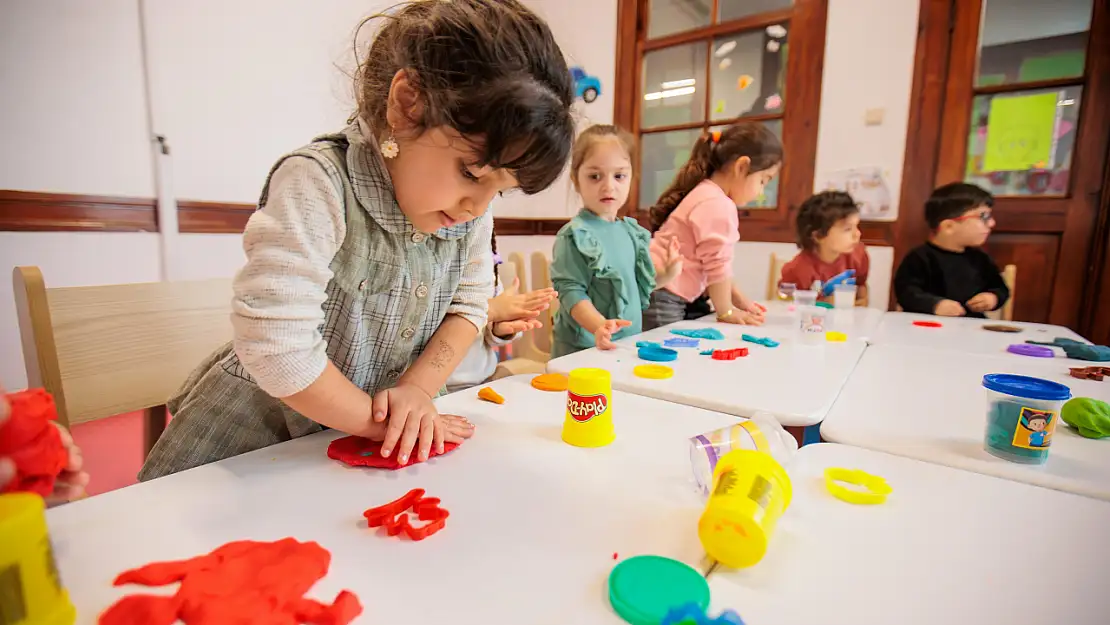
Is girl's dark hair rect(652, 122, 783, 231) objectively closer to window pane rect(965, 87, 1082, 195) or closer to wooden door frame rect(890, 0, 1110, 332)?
wooden door frame rect(890, 0, 1110, 332)

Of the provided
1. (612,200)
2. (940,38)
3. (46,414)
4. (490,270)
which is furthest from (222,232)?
(940,38)

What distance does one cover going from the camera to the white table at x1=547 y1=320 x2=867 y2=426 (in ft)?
2.55

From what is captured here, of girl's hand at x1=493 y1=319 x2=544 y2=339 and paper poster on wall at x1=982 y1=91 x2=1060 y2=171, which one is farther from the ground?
paper poster on wall at x1=982 y1=91 x2=1060 y2=171

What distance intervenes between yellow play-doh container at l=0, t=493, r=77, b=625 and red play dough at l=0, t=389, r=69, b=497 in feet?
0.10

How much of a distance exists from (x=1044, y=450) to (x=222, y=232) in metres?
2.53

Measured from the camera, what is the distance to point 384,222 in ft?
2.16

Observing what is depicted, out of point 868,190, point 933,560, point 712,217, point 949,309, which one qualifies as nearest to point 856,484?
point 933,560

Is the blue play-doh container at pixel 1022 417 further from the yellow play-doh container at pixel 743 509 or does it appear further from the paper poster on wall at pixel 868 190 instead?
the paper poster on wall at pixel 868 190

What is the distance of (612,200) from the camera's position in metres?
1.48

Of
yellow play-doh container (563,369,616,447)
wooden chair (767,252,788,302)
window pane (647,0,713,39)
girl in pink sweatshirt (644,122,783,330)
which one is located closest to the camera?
yellow play-doh container (563,369,616,447)

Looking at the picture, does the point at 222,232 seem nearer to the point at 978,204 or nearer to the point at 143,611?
the point at 143,611

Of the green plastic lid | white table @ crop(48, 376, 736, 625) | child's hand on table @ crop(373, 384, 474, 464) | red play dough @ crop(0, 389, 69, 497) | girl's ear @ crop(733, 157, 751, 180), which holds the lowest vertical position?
white table @ crop(48, 376, 736, 625)

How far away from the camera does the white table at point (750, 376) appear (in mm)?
777

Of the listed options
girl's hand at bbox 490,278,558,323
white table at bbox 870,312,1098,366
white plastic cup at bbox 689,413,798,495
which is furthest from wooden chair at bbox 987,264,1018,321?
white plastic cup at bbox 689,413,798,495
